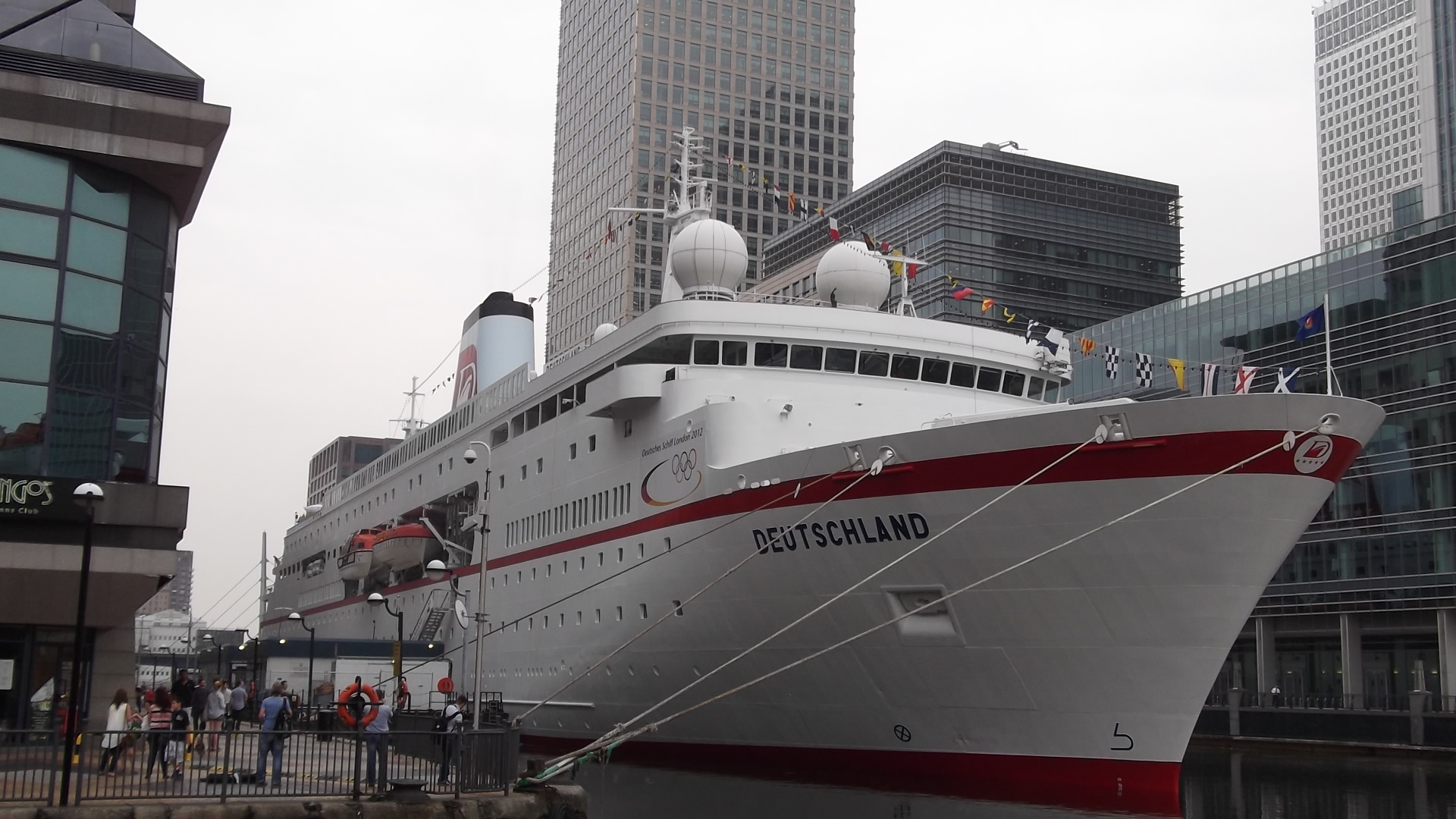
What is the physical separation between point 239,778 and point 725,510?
9617mm

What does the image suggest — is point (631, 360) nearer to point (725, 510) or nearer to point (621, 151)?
point (725, 510)

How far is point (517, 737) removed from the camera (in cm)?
1891

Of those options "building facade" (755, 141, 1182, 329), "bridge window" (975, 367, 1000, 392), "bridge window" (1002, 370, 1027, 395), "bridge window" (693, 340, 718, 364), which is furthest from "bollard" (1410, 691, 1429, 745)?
"building facade" (755, 141, 1182, 329)

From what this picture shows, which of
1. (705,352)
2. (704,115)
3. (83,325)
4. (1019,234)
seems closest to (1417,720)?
(705,352)

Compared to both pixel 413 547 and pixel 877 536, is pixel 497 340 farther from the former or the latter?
pixel 877 536

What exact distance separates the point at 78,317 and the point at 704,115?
9252 centimetres

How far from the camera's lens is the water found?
830 inches

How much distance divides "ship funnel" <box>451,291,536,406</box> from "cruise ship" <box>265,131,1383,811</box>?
10503 millimetres

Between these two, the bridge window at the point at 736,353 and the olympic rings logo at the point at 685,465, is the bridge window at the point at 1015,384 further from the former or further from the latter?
the olympic rings logo at the point at 685,465

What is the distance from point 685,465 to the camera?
25812mm

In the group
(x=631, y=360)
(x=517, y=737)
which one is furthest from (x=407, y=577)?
(x=517, y=737)

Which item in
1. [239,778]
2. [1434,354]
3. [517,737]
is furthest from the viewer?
[1434,354]

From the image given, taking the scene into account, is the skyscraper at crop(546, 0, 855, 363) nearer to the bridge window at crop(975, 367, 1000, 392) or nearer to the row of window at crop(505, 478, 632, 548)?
the row of window at crop(505, 478, 632, 548)

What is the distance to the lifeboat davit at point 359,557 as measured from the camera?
47.2m
